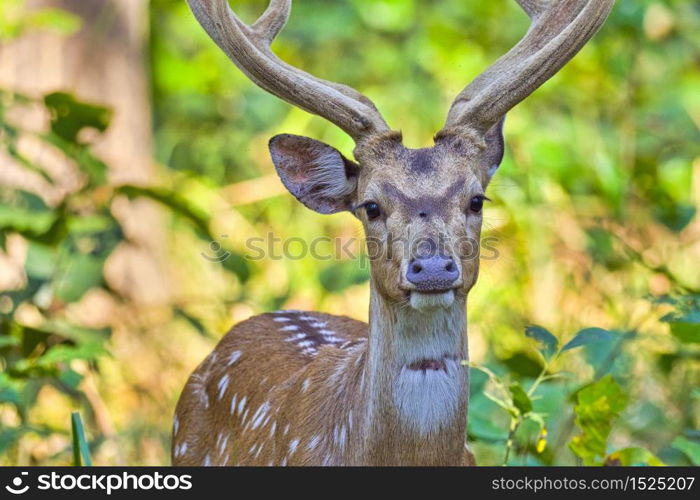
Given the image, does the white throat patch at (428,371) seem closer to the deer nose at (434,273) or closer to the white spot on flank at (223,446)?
the deer nose at (434,273)

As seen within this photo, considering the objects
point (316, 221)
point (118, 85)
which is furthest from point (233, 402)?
point (316, 221)

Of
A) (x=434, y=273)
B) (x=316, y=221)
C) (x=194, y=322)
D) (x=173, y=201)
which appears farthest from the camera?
(x=316, y=221)

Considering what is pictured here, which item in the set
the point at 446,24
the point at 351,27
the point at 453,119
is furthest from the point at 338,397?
the point at 351,27

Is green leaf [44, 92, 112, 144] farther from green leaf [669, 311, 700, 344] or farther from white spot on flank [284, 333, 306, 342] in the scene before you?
green leaf [669, 311, 700, 344]

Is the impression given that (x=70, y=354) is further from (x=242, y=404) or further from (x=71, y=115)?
(x=71, y=115)

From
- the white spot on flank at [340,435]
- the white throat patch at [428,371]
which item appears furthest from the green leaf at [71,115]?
the white throat patch at [428,371]

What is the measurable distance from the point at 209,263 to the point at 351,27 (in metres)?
3.02

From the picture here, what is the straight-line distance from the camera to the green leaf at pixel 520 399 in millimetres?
3889

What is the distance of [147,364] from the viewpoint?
6883mm

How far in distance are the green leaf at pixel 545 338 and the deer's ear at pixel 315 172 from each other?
0.77m

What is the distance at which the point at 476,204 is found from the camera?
11.9 ft

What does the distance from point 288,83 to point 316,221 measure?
4.93m

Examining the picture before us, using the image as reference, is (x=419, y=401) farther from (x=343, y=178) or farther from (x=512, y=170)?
(x=512, y=170)

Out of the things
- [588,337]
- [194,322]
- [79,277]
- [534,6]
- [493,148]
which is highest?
[534,6]
